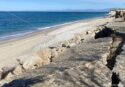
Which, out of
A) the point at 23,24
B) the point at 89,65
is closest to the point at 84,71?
the point at 89,65

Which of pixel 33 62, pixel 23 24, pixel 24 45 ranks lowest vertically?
pixel 23 24

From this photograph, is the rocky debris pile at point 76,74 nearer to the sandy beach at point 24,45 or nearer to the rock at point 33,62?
the rock at point 33,62

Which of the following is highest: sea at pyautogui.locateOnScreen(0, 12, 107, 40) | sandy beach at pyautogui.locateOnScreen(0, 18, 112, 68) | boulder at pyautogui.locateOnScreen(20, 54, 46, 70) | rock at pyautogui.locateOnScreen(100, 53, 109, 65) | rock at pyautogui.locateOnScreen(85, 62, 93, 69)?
rock at pyautogui.locateOnScreen(85, 62, 93, 69)

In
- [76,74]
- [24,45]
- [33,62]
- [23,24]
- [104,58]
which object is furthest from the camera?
[23,24]

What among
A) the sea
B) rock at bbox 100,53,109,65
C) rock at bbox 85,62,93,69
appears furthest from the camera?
the sea

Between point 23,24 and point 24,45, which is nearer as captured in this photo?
point 24,45

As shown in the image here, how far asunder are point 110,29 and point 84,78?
578 cm

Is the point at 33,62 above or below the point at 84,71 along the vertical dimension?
below

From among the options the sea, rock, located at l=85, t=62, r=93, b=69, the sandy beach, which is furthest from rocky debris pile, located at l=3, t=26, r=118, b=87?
the sea

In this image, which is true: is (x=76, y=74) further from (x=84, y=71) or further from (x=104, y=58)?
(x=104, y=58)

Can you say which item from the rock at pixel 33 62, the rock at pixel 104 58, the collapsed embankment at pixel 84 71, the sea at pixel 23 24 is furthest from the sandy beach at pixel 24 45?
the rock at pixel 104 58

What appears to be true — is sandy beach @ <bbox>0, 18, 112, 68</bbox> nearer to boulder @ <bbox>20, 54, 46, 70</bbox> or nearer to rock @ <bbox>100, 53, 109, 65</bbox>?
boulder @ <bbox>20, 54, 46, 70</bbox>

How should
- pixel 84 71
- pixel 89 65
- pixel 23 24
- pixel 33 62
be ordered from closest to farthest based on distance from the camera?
pixel 84 71 → pixel 89 65 → pixel 33 62 → pixel 23 24

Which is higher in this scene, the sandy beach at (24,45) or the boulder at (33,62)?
the boulder at (33,62)
